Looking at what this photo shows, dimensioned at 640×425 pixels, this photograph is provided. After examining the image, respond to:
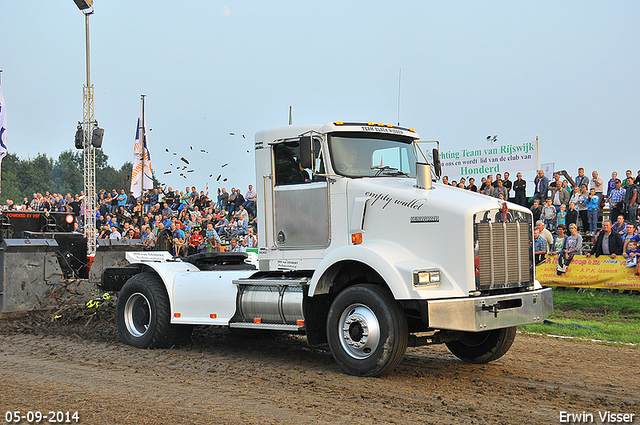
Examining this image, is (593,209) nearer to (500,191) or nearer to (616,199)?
(616,199)

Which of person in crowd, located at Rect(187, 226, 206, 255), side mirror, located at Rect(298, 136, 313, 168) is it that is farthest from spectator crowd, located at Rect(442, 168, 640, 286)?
side mirror, located at Rect(298, 136, 313, 168)

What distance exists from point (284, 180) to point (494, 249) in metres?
2.86

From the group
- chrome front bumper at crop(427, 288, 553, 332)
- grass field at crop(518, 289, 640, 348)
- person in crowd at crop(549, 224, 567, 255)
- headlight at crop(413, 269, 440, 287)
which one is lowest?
grass field at crop(518, 289, 640, 348)

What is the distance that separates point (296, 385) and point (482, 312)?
6.85 feet

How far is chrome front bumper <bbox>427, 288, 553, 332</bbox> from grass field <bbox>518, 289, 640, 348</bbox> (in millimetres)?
3416

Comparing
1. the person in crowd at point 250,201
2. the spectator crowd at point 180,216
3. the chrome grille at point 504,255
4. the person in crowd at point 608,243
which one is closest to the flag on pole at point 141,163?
the spectator crowd at point 180,216

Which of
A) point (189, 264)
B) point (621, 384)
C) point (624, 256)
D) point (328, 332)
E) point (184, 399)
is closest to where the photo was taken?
point (184, 399)

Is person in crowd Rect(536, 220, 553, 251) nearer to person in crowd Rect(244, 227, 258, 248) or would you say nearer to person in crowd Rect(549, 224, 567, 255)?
person in crowd Rect(549, 224, 567, 255)

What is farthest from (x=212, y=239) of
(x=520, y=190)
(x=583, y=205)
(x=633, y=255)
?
(x=633, y=255)

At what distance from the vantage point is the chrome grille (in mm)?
6781

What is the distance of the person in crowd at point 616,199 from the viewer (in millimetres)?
17984

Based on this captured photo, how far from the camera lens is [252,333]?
33.0ft

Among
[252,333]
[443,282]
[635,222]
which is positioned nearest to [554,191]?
[635,222]

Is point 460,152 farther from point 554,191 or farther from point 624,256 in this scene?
A: point 624,256
